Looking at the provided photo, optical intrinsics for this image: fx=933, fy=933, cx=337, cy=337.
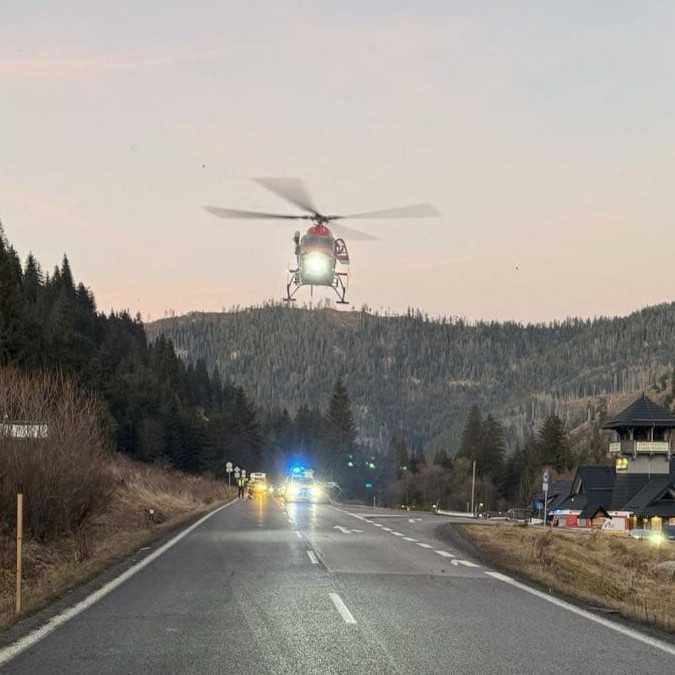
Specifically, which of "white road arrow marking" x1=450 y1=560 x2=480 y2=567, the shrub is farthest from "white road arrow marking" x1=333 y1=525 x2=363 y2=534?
"white road arrow marking" x1=450 y1=560 x2=480 y2=567

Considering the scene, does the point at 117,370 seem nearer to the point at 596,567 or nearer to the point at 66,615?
the point at 596,567

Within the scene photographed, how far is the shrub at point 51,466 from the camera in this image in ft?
63.1

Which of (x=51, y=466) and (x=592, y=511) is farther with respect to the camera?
(x=592, y=511)

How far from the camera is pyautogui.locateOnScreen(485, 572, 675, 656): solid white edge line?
1029cm

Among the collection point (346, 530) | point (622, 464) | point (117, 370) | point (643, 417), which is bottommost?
point (346, 530)

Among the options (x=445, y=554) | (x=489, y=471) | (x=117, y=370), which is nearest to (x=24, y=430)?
(x=445, y=554)

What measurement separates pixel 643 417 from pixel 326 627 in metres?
71.4

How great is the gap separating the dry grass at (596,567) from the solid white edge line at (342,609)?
12.8ft

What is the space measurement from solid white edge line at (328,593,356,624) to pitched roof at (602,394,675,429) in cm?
6824

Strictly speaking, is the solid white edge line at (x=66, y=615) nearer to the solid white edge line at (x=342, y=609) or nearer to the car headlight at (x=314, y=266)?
the solid white edge line at (x=342, y=609)

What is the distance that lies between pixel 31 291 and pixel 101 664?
106234 millimetres

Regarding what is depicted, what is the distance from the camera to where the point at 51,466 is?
2011 centimetres

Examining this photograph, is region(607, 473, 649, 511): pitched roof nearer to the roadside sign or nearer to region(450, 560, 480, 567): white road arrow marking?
region(450, 560, 480, 567): white road arrow marking

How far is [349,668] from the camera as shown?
342 inches
